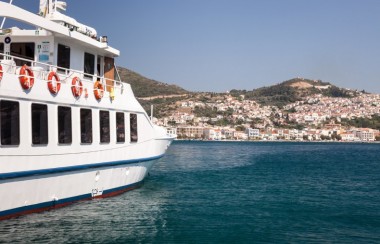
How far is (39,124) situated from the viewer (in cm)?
1124

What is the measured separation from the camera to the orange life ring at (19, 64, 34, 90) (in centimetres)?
1062

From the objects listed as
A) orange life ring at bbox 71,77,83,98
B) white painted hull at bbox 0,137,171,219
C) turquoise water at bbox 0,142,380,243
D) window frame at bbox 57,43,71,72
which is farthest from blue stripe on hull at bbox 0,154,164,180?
window frame at bbox 57,43,71,72

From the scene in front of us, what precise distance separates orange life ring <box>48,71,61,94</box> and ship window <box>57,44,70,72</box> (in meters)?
1.90

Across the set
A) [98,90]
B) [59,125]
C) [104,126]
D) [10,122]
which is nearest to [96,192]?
[104,126]

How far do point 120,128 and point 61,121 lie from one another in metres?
3.13

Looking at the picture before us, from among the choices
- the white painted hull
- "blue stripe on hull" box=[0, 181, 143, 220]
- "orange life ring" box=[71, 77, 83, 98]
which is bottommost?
"blue stripe on hull" box=[0, 181, 143, 220]

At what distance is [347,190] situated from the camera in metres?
21.0

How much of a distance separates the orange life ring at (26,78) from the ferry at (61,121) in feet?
0.08

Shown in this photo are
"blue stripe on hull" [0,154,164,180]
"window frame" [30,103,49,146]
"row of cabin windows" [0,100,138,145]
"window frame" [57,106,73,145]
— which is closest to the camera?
"blue stripe on hull" [0,154,164,180]

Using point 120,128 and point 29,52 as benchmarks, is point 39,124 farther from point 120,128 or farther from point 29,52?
point 120,128

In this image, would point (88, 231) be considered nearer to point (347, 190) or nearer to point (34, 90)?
point (34, 90)

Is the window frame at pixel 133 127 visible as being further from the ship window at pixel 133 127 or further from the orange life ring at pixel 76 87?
the orange life ring at pixel 76 87

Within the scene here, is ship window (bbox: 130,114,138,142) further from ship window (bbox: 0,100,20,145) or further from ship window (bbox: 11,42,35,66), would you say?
ship window (bbox: 0,100,20,145)

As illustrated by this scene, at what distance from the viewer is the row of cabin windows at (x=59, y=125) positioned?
10266 mm
